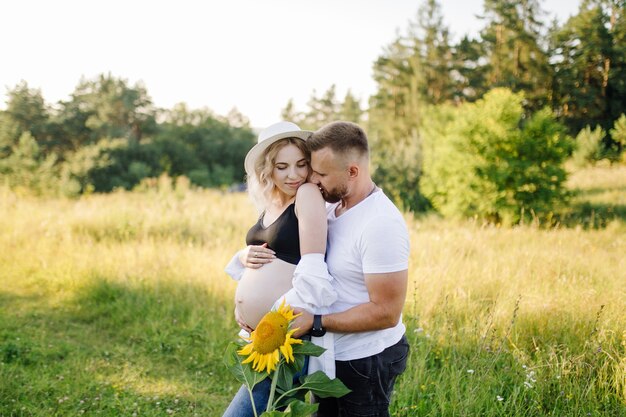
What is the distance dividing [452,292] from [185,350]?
270cm

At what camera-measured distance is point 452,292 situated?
4.34 metres

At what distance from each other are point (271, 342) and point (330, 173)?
0.76m

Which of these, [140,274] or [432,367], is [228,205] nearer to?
[140,274]

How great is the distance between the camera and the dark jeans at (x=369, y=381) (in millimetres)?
1920

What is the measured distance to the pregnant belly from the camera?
2.10 metres

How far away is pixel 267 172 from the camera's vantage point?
230 centimetres

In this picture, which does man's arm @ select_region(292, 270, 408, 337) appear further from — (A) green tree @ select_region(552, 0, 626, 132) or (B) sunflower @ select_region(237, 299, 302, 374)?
(A) green tree @ select_region(552, 0, 626, 132)

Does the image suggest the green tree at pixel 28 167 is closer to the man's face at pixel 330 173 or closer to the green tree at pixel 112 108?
the green tree at pixel 112 108

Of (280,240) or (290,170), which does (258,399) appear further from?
(290,170)

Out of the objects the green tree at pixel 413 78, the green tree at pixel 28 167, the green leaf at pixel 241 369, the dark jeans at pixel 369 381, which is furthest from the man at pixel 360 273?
the green tree at pixel 28 167

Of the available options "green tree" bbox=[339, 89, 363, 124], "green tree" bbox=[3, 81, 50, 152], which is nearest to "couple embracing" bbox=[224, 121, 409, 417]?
"green tree" bbox=[3, 81, 50, 152]

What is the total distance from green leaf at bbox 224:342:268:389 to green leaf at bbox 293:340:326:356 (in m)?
0.16

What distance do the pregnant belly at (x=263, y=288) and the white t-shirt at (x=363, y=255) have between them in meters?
0.27

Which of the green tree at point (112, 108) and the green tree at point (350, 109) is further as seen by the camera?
the green tree at point (350, 109)
